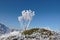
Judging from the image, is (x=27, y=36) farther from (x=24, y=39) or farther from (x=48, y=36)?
(x=48, y=36)

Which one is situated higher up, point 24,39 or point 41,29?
point 41,29

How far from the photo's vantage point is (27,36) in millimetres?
69625

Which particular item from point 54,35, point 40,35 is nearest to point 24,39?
point 40,35

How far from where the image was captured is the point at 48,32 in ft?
243

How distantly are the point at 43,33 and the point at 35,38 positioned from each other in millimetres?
3970

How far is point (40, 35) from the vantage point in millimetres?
72312

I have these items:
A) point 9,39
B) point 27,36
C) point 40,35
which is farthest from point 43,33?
point 9,39

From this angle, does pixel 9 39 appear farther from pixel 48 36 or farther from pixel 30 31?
pixel 48 36

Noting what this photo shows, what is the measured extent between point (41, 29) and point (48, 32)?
3046 mm

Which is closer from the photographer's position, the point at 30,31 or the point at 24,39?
the point at 24,39

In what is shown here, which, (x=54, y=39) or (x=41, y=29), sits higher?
(x=41, y=29)

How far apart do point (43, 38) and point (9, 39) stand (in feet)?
36.2

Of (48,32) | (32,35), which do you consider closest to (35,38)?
(32,35)

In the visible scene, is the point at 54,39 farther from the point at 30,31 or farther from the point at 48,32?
the point at 30,31
